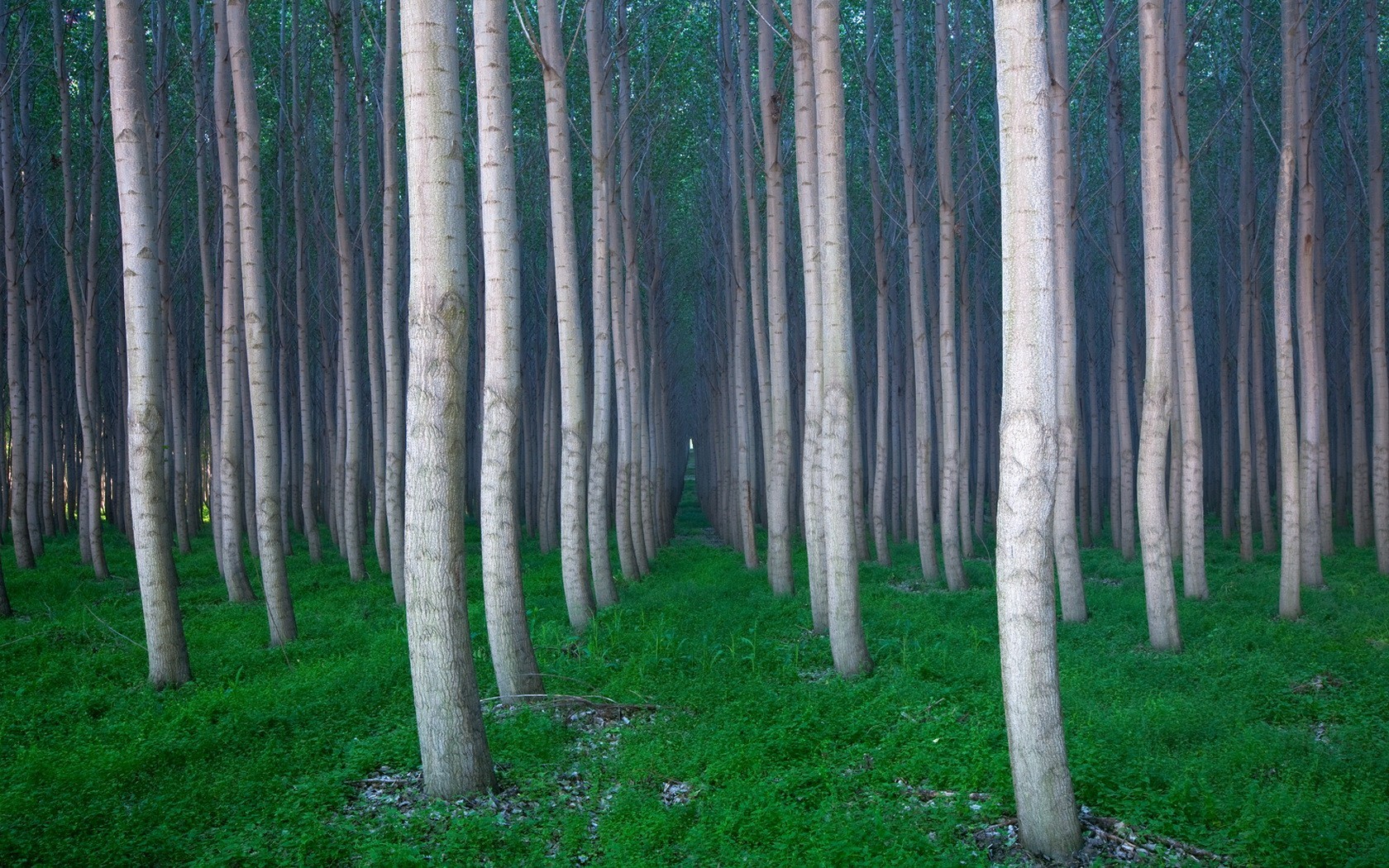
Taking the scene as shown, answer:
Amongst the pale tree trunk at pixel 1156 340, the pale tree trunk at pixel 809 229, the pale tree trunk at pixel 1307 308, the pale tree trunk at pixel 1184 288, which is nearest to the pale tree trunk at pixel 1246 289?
the pale tree trunk at pixel 1307 308

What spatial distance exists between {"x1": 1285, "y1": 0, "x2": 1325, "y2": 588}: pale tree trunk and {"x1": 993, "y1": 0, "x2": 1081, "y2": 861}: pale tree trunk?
8186 millimetres

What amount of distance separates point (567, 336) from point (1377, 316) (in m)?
11.1

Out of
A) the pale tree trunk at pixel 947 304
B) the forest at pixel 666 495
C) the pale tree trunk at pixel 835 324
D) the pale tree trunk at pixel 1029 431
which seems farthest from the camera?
the pale tree trunk at pixel 947 304

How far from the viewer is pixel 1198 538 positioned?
1105 centimetres

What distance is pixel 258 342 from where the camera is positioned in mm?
9367

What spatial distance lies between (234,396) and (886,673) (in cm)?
723

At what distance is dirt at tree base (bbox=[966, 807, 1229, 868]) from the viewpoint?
15.3 ft

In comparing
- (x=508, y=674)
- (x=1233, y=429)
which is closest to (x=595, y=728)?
(x=508, y=674)

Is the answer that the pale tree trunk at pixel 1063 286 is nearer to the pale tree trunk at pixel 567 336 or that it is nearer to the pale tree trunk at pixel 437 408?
the pale tree trunk at pixel 567 336

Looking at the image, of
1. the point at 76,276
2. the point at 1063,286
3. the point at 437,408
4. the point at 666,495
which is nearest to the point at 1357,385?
the point at 1063,286

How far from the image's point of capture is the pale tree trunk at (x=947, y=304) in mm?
12414

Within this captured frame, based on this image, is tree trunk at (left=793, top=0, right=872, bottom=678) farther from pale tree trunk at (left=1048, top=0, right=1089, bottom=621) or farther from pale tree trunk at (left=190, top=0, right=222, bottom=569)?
pale tree trunk at (left=190, top=0, right=222, bottom=569)

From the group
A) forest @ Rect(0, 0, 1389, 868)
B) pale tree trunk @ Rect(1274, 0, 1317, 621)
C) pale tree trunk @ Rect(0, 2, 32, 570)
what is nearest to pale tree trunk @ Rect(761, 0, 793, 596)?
forest @ Rect(0, 0, 1389, 868)

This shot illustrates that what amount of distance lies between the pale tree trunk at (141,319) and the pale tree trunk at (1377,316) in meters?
14.2
